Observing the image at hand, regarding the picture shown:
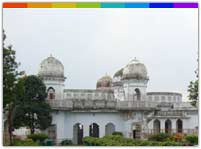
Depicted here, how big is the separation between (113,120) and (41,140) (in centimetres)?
513

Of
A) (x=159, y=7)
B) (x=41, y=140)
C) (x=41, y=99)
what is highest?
(x=159, y=7)

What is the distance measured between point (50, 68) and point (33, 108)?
10.4ft

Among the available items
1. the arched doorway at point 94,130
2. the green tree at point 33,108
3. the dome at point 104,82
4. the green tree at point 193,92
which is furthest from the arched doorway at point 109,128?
the green tree at point 193,92

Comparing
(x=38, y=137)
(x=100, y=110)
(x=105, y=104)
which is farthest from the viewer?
(x=105, y=104)

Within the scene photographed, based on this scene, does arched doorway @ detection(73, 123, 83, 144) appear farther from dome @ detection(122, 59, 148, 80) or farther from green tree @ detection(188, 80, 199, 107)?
green tree @ detection(188, 80, 199, 107)

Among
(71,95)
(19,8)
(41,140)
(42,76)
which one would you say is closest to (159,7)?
(19,8)

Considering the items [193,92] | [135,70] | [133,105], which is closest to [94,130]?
[133,105]

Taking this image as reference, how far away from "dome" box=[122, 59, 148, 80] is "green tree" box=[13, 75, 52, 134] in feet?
17.6

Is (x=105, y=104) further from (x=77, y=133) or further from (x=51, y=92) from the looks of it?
(x=51, y=92)

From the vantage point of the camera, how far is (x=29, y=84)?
24281 mm

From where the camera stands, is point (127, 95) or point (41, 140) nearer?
point (41, 140)

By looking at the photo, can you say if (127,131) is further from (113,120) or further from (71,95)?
(71,95)

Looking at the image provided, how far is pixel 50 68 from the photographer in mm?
26484

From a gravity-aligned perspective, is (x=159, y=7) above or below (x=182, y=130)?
above
